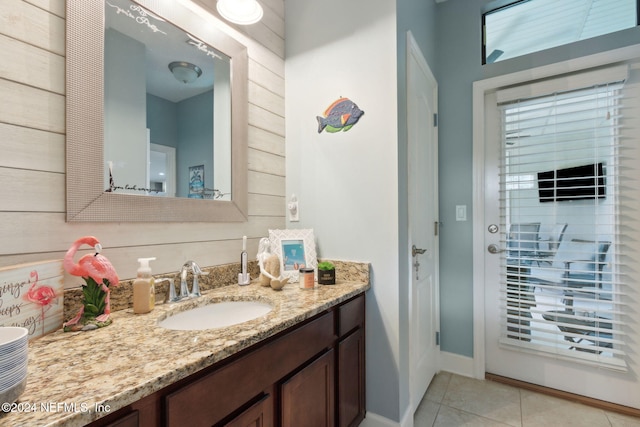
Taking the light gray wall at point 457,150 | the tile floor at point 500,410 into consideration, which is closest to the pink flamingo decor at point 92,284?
the tile floor at point 500,410

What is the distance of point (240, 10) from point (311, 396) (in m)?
1.79

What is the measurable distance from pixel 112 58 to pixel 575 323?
2.87 metres

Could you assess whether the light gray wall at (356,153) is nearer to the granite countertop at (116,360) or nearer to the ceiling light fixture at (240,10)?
→ the ceiling light fixture at (240,10)

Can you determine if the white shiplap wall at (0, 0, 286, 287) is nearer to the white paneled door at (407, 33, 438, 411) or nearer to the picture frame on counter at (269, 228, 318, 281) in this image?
the picture frame on counter at (269, 228, 318, 281)

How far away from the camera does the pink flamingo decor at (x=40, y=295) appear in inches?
31.6

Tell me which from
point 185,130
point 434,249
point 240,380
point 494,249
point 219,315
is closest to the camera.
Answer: point 240,380

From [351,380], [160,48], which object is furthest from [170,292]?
[160,48]

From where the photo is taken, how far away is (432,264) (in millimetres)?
2152

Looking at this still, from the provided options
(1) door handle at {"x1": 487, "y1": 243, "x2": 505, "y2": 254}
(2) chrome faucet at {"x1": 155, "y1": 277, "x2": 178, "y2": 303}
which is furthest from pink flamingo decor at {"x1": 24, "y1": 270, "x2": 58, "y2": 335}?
(1) door handle at {"x1": 487, "y1": 243, "x2": 505, "y2": 254}

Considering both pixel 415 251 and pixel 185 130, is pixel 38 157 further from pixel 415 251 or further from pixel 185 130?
pixel 415 251

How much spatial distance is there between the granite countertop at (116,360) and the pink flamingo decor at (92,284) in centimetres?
3

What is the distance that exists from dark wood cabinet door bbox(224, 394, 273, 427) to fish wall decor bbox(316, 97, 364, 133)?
134cm

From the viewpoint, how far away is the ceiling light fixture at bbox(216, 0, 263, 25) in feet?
4.70

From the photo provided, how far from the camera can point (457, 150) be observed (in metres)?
2.24
